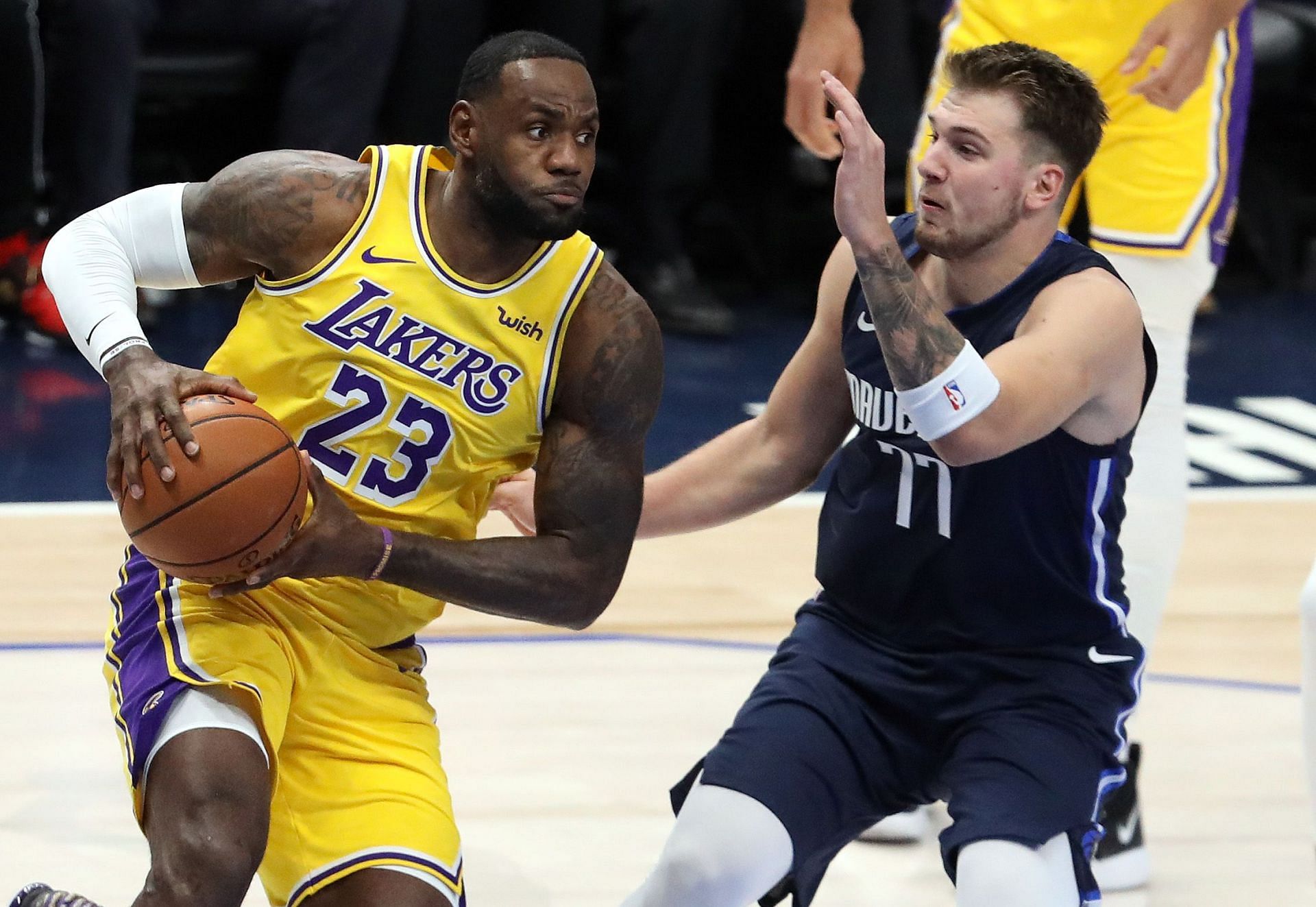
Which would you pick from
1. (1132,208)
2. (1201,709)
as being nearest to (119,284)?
(1132,208)

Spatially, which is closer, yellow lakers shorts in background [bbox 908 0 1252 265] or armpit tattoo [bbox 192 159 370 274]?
armpit tattoo [bbox 192 159 370 274]

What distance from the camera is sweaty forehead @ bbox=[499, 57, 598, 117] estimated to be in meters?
2.88

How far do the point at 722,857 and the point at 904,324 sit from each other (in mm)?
775

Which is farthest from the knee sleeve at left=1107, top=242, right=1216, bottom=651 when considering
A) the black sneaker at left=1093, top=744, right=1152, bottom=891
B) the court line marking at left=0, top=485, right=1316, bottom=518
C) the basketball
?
the court line marking at left=0, top=485, right=1316, bottom=518

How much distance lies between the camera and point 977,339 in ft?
9.93

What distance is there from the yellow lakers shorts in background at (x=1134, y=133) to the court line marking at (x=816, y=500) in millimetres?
2036

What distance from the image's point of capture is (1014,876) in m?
2.77

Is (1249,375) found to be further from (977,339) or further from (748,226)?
(977,339)

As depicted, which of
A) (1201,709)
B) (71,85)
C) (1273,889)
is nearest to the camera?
(1273,889)

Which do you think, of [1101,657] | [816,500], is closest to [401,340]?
[1101,657]

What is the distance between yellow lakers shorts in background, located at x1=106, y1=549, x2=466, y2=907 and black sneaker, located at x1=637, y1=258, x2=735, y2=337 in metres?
4.44

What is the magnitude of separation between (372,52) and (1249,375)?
127 inches

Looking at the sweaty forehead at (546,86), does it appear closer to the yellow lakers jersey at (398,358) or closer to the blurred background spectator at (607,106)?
the yellow lakers jersey at (398,358)

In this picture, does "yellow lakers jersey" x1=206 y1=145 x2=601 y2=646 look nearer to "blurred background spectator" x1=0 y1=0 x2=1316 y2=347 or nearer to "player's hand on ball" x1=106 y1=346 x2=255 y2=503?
"player's hand on ball" x1=106 y1=346 x2=255 y2=503
